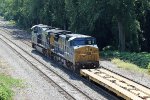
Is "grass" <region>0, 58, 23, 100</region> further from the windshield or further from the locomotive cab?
the windshield

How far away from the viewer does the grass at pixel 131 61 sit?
33281mm

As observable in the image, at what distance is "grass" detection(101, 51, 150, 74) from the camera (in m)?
33.3

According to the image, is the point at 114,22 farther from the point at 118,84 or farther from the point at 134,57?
the point at 118,84

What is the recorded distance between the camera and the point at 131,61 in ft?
124

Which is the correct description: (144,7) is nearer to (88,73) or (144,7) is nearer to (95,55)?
(95,55)

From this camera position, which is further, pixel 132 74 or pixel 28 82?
pixel 132 74

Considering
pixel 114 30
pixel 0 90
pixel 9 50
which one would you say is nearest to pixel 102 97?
pixel 0 90

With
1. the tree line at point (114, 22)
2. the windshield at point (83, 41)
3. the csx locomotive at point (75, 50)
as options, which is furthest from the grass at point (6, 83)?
the tree line at point (114, 22)

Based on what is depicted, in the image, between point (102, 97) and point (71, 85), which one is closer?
point (102, 97)

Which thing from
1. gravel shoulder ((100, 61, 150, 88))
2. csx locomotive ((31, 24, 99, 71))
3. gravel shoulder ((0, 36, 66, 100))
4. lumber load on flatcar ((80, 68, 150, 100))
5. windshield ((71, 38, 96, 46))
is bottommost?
gravel shoulder ((0, 36, 66, 100))

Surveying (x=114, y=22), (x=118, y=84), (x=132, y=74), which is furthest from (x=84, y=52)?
(x=114, y=22)

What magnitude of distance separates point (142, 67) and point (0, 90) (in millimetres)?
17584

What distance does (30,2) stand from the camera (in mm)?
76938

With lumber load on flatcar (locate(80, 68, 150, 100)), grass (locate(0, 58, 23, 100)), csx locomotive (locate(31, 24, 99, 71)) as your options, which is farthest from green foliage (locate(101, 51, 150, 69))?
grass (locate(0, 58, 23, 100))
